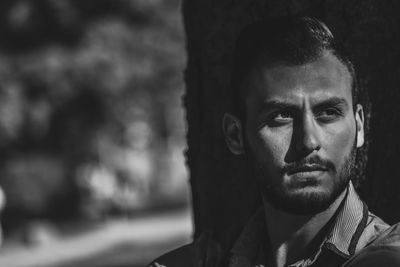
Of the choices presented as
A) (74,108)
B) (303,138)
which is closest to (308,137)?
(303,138)

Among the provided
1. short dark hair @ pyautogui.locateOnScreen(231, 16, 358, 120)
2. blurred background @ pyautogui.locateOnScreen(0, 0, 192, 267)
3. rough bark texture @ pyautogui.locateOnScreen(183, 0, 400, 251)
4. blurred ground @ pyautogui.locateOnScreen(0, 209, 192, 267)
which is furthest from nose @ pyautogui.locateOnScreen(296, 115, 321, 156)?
blurred background @ pyautogui.locateOnScreen(0, 0, 192, 267)

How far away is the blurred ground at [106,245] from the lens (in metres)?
17.4

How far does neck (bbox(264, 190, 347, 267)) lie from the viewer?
2.63 metres

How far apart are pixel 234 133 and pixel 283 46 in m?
0.35

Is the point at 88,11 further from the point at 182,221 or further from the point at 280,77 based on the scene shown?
the point at 280,77

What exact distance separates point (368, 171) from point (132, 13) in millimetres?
16579

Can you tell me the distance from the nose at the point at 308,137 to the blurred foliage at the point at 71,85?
15.9m

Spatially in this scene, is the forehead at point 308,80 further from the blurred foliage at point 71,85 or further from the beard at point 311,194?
the blurred foliage at point 71,85

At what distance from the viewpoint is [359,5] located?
3.37 m

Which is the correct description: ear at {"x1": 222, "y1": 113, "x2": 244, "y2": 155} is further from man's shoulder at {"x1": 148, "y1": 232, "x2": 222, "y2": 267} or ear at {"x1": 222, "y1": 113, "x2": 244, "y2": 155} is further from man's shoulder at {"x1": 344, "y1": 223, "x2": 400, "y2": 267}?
man's shoulder at {"x1": 344, "y1": 223, "x2": 400, "y2": 267}

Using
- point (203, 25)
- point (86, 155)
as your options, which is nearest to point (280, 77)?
point (203, 25)

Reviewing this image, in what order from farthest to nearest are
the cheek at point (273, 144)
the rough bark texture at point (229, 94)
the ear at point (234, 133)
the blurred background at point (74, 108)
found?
the blurred background at point (74, 108) → the rough bark texture at point (229, 94) → the ear at point (234, 133) → the cheek at point (273, 144)

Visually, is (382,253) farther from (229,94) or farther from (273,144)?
(229,94)

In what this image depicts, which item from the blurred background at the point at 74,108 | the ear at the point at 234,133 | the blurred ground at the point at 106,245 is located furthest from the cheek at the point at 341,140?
the blurred background at the point at 74,108
